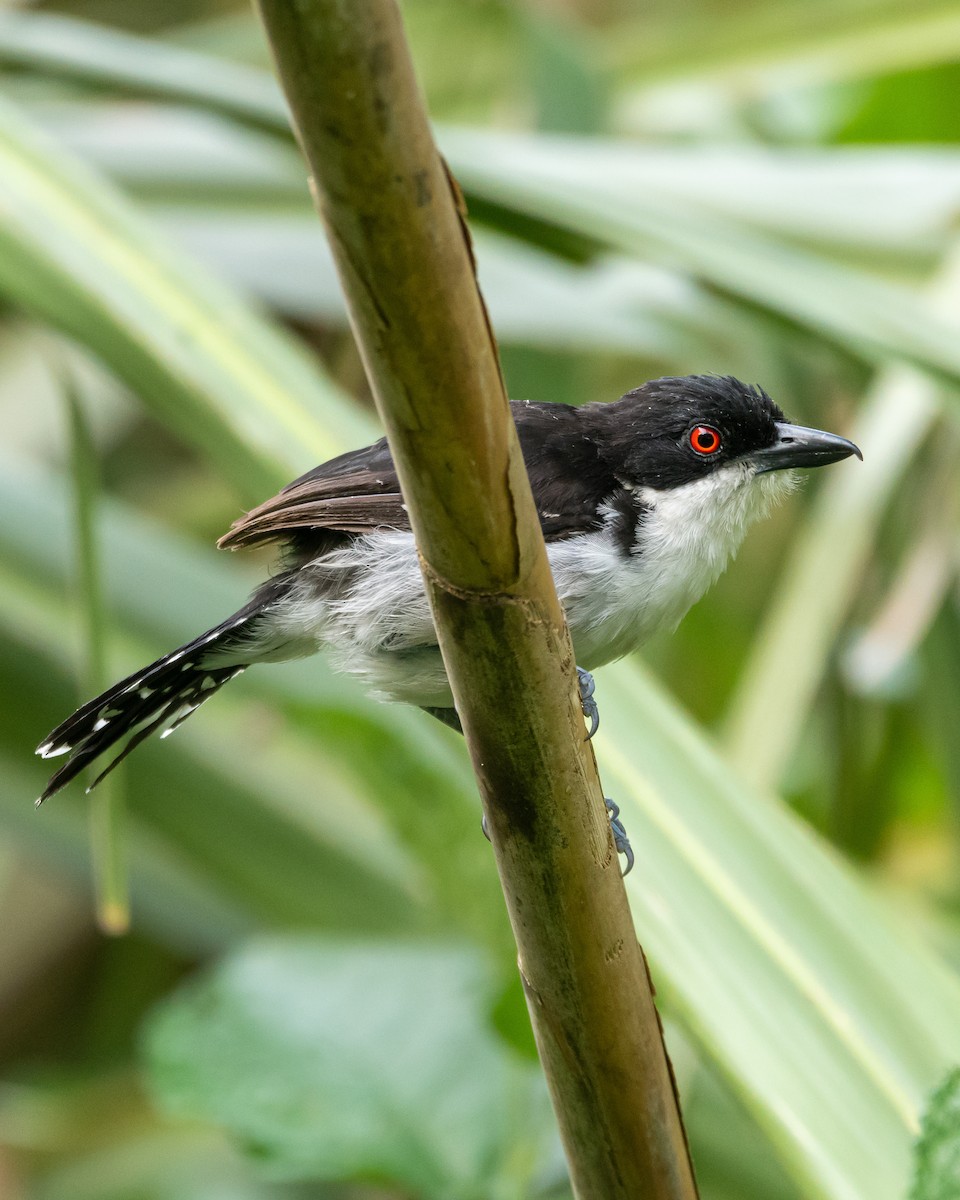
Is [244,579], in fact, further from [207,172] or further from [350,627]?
[350,627]

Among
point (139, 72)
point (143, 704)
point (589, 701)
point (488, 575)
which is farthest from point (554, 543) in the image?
point (139, 72)

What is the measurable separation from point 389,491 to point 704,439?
0.44 metres

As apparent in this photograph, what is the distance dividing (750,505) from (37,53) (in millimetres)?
1397

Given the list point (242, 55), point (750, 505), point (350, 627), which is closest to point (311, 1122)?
point (350, 627)

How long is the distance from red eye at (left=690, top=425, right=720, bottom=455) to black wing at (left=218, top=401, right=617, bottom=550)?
0.39 ft

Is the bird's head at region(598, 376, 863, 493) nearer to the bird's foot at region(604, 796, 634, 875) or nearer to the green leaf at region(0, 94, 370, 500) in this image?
the green leaf at region(0, 94, 370, 500)

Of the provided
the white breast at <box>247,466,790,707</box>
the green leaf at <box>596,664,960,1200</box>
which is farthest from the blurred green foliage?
the white breast at <box>247,466,790,707</box>

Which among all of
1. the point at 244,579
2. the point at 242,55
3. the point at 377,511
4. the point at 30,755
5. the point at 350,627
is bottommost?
the point at 30,755

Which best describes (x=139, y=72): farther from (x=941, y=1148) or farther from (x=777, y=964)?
(x=941, y=1148)

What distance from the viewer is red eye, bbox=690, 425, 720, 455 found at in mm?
1827

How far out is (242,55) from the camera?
13.7 ft

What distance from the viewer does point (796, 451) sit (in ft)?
6.11

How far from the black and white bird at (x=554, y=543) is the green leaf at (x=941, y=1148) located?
2.87 ft

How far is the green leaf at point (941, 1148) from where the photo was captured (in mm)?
829
